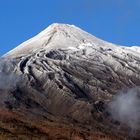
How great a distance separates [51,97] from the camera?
17488cm

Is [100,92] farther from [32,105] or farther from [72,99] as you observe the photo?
[32,105]

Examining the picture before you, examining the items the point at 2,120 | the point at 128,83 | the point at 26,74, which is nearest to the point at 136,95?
the point at 128,83

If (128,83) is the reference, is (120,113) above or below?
below

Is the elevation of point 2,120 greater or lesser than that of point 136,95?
lesser

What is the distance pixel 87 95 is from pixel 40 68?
22.8 m

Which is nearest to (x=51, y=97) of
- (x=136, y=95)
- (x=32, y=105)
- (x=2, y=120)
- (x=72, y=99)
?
(x=72, y=99)

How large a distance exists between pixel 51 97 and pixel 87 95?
35.7 ft

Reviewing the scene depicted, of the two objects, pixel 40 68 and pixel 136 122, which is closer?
pixel 136 122

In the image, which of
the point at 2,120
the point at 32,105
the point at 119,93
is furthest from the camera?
the point at 119,93

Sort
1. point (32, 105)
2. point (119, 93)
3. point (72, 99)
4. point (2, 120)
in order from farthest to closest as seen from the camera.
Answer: point (119, 93) → point (72, 99) → point (32, 105) → point (2, 120)

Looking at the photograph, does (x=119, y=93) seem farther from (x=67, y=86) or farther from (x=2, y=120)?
(x=2, y=120)

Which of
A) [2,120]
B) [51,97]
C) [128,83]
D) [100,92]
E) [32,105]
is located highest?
[128,83]

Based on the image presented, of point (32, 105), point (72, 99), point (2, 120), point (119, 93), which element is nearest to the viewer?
point (2, 120)

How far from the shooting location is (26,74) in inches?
7475
